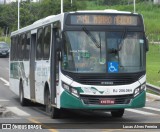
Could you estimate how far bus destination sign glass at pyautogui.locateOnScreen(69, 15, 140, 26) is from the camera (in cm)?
1536

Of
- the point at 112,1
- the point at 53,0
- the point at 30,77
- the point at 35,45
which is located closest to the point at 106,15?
the point at 35,45

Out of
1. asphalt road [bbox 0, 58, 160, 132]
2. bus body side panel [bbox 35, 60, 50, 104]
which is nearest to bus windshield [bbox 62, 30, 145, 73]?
asphalt road [bbox 0, 58, 160, 132]

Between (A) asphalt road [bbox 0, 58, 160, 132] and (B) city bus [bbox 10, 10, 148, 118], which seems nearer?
(A) asphalt road [bbox 0, 58, 160, 132]

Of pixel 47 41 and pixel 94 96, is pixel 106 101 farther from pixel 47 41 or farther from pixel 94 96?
pixel 47 41

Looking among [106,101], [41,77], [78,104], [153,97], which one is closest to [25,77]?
[41,77]

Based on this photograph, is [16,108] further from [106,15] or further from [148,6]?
[148,6]

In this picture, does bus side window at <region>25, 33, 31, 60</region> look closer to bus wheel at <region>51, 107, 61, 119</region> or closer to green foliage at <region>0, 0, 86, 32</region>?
bus wheel at <region>51, 107, 61, 119</region>

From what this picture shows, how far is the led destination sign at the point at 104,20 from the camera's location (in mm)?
15359

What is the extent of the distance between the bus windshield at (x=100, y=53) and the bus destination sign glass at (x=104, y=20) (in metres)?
0.30

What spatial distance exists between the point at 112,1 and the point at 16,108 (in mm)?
108882

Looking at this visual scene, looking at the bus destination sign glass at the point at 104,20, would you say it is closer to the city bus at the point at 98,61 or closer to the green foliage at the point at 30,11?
the city bus at the point at 98,61

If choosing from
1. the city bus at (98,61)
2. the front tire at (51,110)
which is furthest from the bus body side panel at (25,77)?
the city bus at (98,61)

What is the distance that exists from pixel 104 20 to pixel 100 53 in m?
1.04

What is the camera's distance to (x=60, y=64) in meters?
15.3
